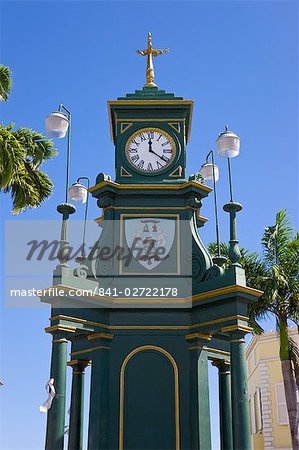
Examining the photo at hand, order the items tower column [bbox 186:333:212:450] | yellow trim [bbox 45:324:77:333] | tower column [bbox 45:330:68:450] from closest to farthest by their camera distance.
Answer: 1. tower column [bbox 45:330:68:450]
2. yellow trim [bbox 45:324:77:333]
3. tower column [bbox 186:333:212:450]

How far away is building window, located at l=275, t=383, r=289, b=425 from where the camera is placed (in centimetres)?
3912

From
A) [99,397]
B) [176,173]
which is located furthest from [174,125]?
[99,397]

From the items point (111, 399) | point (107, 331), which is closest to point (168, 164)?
point (107, 331)

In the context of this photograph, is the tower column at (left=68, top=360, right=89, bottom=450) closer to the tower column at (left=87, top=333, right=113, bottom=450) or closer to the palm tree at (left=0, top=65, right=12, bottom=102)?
the tower column at (left=87, top=333, right=113, bottom=450)

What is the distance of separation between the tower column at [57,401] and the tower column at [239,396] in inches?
142

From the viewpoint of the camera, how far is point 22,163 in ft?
60.4

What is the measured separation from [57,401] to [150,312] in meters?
3.20

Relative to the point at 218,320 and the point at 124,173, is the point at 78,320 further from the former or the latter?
the point at 124,173

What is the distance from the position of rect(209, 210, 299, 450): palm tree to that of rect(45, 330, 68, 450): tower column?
10.5 meters

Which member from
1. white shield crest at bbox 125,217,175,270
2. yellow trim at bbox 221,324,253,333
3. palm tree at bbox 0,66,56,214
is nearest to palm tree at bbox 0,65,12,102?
palm tree at bbox 0,66,56,214

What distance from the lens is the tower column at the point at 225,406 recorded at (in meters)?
16.2

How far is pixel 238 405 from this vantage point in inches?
561

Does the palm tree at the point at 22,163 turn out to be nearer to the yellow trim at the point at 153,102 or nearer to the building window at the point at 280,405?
the yellow trim at the point at 153,102

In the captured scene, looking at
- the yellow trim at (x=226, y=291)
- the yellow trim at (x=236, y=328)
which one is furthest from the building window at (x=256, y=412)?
the yellow trim at (x=236, y=328)
